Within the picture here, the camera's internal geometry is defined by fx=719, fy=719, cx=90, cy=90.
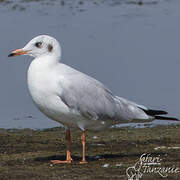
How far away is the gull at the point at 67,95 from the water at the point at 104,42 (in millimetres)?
3926

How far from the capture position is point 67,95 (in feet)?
29.9

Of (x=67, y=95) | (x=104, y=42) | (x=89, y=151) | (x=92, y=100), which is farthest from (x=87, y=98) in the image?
(x=104, y=42)

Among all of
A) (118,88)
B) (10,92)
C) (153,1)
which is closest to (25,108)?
(10,92)

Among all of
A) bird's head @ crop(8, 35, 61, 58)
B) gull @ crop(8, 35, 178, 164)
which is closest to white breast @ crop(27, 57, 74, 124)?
gull @ crop(8, 35, 178, 164)

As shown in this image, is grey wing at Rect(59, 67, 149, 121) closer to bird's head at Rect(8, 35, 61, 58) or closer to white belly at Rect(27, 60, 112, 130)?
white belly at Rect(27, 60, 112, 130)

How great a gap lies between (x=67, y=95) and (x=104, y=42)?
14.0 metres

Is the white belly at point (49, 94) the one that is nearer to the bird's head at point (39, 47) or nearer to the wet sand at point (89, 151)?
the bird's head at point (39, 47)

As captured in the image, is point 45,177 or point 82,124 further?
point 82,124

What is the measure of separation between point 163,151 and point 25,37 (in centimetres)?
1316

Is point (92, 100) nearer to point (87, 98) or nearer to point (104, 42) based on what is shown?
point (87, 98)

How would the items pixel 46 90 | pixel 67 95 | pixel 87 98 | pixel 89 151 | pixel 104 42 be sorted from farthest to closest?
pixel 104 42 → pixel 89 151 → pixel 87 98 → pixel 67 95 → pixel 46 90

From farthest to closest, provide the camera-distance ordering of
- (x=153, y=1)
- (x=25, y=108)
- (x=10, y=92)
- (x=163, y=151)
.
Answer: (x=153, y=1) → (x=10, y=92) → (x=25, y=108) → (x=163, y=151)

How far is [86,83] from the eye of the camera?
9.32 metres

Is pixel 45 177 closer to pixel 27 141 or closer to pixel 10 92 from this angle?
pixel 27 141
